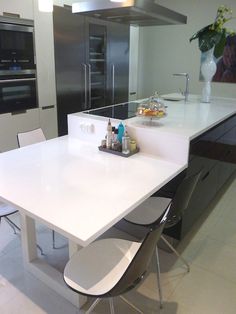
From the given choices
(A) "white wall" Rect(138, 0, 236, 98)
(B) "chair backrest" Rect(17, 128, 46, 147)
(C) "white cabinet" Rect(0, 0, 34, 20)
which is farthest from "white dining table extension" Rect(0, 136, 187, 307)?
(A) "white wall" Rect(138, 0, 236, 98)

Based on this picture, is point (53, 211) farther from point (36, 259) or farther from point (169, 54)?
point (169, 54)

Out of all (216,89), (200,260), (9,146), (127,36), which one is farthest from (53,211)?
(216,89)

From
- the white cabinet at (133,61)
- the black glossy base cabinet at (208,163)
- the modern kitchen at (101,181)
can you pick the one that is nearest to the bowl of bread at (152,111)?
the modern kitchen at (101,181)

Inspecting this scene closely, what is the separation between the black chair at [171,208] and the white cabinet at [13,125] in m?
1.94

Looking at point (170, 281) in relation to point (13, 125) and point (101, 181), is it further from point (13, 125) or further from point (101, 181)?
point (13, 125)

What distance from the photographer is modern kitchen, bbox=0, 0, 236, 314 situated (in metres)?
1.50

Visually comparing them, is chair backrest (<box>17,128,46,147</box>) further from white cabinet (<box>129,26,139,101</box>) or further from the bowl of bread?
white cabinet (<box>129,26,139,101</box>)

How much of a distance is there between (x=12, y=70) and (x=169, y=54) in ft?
9.61

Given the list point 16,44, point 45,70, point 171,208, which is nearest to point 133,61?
point 45,70

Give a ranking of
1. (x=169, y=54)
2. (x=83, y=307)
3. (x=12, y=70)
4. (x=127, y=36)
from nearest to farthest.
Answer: (x=83, y=307) < (x=12, y=70) < (x=127, y=36) < (x=169, y=54)

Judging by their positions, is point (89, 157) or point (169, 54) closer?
point (89, 157)

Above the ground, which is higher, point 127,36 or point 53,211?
point 127,36

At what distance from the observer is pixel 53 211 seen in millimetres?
1409

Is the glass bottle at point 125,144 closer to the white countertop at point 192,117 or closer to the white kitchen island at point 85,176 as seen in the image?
the white kitchen island at point 85,176
